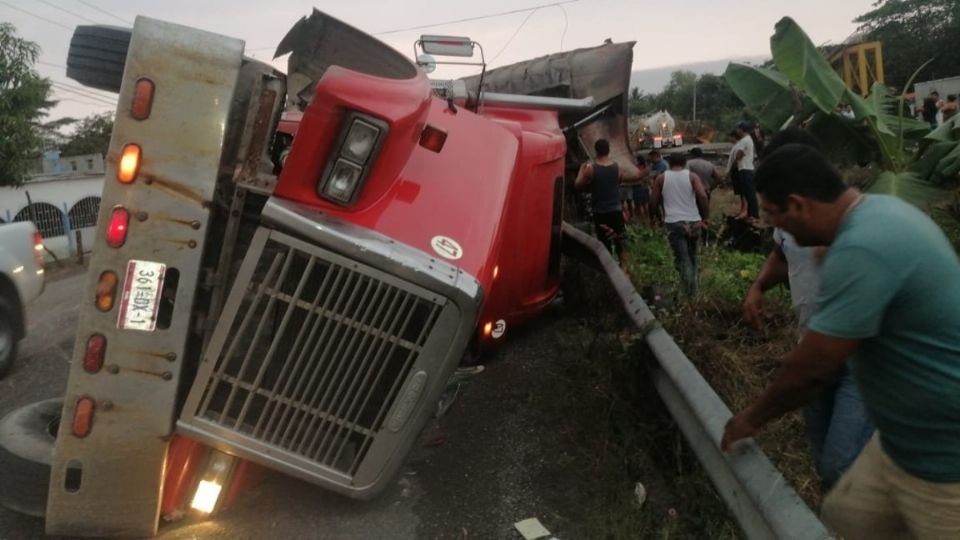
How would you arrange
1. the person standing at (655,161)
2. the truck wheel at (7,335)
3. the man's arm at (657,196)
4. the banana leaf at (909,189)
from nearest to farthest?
the banana leaf at (909,189)
the truck wheel at (7,335)
the man's arm at (657,196)
the person standing at (655,161)

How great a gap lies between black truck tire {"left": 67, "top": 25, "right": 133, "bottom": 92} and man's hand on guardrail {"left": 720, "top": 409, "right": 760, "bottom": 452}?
340 centimetres

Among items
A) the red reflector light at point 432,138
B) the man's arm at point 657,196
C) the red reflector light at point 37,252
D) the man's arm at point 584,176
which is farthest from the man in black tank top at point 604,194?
the red reflector light at point 37,252

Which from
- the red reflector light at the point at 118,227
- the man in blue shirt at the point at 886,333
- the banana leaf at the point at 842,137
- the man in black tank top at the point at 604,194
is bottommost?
the man in black tank top at the point at 604,194

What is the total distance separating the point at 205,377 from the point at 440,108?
2.20 meters

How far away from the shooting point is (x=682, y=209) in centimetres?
796

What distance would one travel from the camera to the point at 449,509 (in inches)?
161

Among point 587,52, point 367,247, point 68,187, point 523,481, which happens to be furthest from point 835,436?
point 68,187

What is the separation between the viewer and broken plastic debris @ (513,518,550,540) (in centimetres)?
373

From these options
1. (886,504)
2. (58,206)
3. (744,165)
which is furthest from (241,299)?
→ (58,206)

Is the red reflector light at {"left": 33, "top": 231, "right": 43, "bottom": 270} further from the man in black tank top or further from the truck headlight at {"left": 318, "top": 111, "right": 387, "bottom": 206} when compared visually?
the truck headlight at {"left": 318, "top": 111, "right": 387, "bottom": 206}

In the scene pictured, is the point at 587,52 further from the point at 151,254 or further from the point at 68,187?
the point at 68,187

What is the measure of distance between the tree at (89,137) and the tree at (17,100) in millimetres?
27243

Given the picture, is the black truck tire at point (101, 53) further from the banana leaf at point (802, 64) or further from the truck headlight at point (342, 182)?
the banana leaf at point (802, 64)

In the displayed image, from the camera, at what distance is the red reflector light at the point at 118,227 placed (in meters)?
3.27
